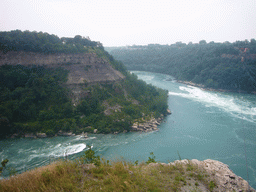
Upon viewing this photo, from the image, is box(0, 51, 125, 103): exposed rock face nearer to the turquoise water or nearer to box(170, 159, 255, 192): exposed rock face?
the turquoise water

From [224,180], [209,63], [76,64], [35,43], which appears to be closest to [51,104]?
[76,64]

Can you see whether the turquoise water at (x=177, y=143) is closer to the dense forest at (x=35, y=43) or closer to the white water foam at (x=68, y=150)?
the white water foam at (x=68, y=150)

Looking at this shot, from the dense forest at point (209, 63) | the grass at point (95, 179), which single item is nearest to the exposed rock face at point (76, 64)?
the grass at point (95, 179)

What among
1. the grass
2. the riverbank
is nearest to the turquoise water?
the riverbank

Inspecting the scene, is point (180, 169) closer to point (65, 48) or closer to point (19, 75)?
point (19, 75)

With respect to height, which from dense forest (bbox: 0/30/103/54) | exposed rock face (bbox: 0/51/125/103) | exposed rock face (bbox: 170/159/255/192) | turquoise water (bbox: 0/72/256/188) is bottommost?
turquoise water (bbox: 0/72/256/188)

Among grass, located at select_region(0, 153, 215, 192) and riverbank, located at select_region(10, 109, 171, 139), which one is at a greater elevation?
grass, located at select_region(0, 153, 215, 192)
